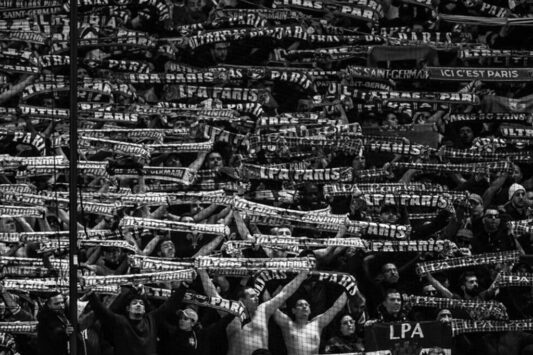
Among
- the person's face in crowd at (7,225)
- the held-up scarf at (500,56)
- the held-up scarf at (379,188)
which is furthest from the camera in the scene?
the held-up scarf at (500,56)

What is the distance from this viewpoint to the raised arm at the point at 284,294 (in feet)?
50.6

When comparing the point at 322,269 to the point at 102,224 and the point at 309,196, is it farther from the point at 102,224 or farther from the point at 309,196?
the point at 102,224

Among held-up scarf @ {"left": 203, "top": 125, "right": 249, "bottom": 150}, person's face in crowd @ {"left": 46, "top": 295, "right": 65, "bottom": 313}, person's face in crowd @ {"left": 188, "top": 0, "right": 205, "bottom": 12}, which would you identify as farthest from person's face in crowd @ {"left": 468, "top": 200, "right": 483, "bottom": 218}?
person's face in crowd @ {"left": 188, "top": 0, "right": 205, "bottom": 12}

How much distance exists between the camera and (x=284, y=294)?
15461mm

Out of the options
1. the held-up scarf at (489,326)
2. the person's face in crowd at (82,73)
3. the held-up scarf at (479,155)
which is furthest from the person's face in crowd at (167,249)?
the person's face in crowd at (82,73)

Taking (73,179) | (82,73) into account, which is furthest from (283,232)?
(82,73)

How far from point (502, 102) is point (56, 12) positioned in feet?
18.3

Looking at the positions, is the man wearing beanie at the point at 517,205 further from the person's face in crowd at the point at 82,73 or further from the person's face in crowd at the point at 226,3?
the person's face in crowd at the point at 82,73

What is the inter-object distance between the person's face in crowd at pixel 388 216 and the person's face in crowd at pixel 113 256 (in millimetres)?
2665

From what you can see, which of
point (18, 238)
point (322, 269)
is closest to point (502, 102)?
point (322, 269)

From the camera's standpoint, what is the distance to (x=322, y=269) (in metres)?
16.0

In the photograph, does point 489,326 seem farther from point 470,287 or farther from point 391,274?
point 391,274

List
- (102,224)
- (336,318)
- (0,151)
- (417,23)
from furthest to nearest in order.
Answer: (417,23), (0,151), (102,224), (336,318)

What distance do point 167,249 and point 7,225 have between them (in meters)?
1.68
